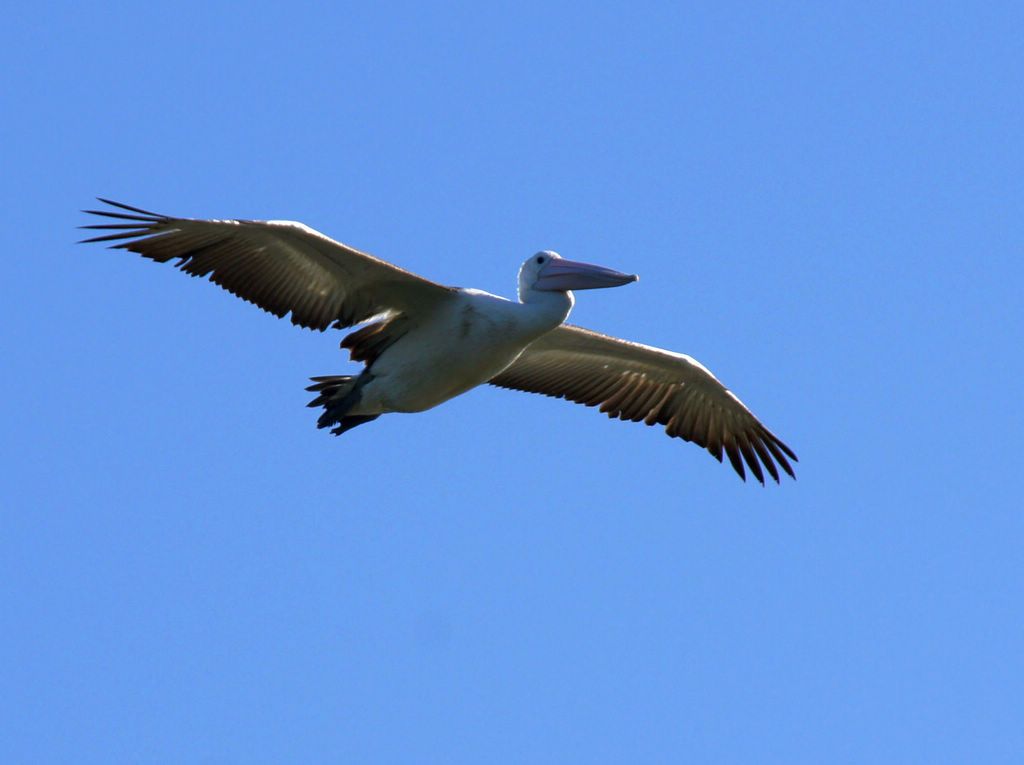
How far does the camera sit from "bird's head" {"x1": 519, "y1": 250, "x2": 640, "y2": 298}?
41.0 feet

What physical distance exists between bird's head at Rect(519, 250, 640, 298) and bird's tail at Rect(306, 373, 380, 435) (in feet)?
4.89

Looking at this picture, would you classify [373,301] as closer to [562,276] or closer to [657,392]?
[562,276]

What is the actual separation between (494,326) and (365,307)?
3.62ft

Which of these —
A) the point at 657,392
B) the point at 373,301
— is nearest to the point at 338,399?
the point at 373,301

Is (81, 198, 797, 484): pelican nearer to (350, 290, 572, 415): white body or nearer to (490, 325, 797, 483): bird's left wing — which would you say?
(350, 290, 572, 415): white body

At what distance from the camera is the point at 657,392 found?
14836mm

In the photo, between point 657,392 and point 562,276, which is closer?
point 562,276

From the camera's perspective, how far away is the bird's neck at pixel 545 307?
1226 cm

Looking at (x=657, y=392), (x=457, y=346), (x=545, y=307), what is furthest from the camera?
(x=657, y=392)

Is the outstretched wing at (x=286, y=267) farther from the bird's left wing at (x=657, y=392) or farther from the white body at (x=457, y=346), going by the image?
the bird's left wing at (x=657, y=392)

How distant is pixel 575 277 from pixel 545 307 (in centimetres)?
37

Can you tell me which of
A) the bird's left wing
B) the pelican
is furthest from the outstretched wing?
the bird's left wing

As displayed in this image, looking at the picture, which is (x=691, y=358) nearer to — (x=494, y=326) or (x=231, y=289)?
(x=494, y=326)

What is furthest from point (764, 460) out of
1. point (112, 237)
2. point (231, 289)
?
point (112, 237)
